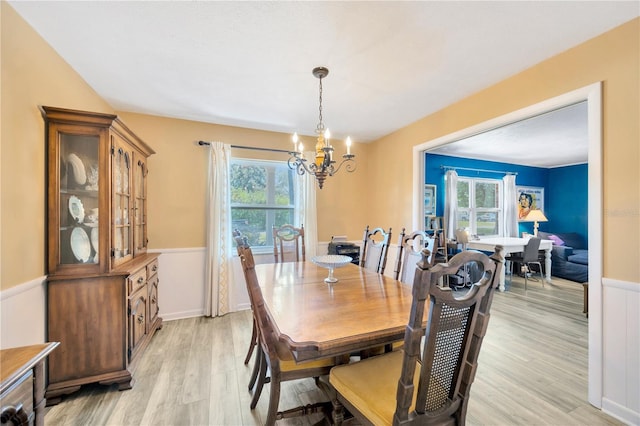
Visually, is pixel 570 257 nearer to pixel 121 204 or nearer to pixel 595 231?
pixel 595 231

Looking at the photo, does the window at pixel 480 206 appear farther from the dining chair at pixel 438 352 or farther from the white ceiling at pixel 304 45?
the dining chair at pixel 438 352

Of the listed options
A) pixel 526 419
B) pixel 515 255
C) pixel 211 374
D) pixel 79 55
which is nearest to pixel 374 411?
pixel 526 419

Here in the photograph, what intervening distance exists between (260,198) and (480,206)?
16.2 ft

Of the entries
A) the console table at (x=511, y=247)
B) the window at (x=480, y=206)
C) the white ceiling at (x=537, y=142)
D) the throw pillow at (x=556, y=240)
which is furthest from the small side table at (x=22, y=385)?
the throw pillow at (x=556, y=240)

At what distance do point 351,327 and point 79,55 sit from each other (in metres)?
2.81

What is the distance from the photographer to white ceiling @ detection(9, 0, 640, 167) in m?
Answer: 1.57

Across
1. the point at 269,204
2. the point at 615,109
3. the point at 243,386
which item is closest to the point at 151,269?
the point at 243,386

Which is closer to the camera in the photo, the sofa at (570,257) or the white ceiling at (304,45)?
the white ceiling at (304,45)

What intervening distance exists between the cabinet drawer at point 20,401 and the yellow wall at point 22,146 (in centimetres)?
101

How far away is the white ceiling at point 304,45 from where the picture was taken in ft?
5.15

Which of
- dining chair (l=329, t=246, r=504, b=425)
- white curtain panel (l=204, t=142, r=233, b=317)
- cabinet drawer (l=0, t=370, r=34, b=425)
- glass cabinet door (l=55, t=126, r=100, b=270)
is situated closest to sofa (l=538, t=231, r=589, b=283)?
dining chair (l=329, t=246, r=504, b=425)

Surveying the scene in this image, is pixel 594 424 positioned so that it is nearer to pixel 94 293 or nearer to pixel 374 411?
pixel 374 411

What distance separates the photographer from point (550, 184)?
6688mm

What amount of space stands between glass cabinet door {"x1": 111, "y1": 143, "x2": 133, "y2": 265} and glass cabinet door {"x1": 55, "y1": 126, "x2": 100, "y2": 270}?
0.39 feet
